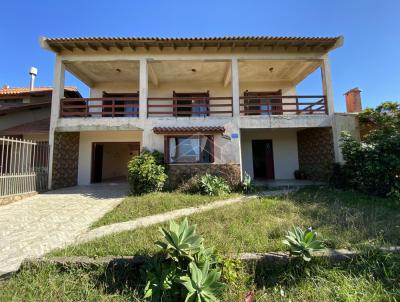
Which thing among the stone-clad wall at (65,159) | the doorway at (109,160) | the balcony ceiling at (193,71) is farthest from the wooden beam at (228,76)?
the stone-clad wall at (65,159)

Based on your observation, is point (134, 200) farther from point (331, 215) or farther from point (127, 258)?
point (331, 215)

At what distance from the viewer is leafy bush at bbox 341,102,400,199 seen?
7.81 m

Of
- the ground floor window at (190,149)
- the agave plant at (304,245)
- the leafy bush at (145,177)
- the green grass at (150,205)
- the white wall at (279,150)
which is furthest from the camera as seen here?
the white wall at (279,150)

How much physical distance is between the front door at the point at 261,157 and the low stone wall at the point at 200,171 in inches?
153

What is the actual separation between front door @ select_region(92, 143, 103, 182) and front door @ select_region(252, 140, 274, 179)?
977 cm

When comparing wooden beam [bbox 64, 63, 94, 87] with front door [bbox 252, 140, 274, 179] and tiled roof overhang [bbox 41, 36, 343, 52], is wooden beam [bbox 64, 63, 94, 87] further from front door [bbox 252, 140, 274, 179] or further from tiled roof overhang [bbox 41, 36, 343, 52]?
front door [bbox 252, 140, 274, 179]

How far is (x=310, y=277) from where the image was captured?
324 centimetres

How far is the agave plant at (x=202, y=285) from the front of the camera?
106 inches

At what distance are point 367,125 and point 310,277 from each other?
9.44 m

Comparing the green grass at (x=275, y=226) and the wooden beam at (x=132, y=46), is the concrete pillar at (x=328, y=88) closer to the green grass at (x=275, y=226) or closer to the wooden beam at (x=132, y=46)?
the green grass at (x=275, y=226)

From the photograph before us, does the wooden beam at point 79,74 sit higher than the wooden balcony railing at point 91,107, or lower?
higher

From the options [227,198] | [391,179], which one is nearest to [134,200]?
[227,198]

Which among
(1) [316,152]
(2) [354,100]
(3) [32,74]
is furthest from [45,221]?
(2) [354,100]

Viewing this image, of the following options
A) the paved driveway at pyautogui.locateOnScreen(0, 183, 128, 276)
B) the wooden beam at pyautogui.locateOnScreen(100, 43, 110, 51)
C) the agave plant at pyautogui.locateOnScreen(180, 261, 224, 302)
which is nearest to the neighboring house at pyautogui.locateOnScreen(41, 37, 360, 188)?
the wooden beam at pyautogui.locateOnScreen(100, 43, 110, 51)
